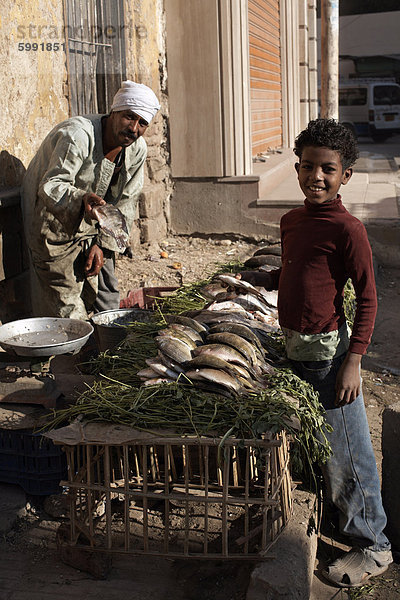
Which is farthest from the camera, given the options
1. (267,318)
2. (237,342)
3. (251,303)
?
(251,303)

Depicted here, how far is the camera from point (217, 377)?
299 centimetres

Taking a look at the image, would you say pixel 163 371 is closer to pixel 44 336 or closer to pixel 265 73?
pixel 44 336

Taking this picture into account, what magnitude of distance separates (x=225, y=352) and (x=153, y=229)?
5469 millimetres

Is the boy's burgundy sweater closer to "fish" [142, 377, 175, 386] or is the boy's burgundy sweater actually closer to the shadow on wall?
"fish" [142, 377, 175, 386]

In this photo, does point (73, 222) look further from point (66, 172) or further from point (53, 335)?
point (53, 335)

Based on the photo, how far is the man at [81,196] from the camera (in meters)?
4.57

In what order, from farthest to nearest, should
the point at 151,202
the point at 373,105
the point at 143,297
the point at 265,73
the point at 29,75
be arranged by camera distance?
the point at 373,105
the point at 265,73
the point at 151,202
the point at 29,75
the point at 143,297

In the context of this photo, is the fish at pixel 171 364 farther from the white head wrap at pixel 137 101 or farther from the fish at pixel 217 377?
the white head wrap at pixel 137 101

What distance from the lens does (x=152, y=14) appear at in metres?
8.10

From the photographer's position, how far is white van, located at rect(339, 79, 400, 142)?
22.5m

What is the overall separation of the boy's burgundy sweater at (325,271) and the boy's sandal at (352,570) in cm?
101

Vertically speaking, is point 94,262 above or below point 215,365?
above

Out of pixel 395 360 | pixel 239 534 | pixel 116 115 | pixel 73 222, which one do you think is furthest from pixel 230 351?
pixel 395 360

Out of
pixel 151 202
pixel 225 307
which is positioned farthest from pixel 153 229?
pixel 225 307
